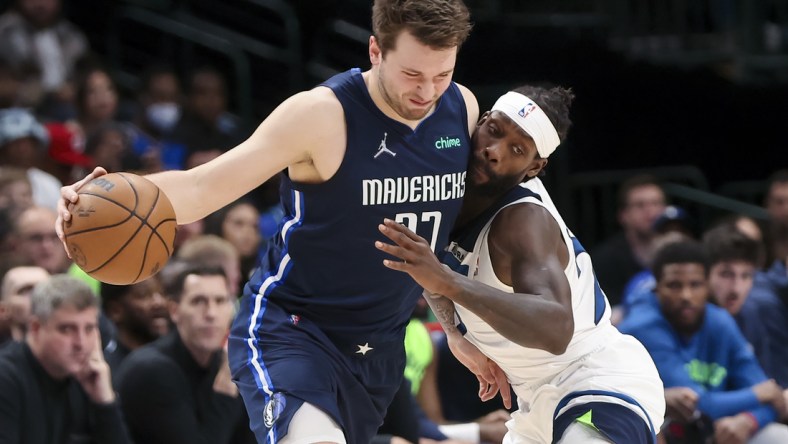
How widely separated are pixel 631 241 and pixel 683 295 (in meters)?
2.37

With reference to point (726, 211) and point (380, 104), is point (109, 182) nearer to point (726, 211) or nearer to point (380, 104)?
point (380, 104)

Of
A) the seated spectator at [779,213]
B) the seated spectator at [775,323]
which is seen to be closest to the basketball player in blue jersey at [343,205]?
the seated spectator at [775,323]

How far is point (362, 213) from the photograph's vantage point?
4.58 meters

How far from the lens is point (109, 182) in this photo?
4.21 metres

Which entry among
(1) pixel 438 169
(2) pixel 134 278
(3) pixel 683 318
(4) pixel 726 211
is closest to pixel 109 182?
(2) pixel 134 278

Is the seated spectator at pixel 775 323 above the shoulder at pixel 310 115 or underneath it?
underneath

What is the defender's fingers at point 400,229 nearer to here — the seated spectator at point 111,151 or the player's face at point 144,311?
the player's face at point 144,311

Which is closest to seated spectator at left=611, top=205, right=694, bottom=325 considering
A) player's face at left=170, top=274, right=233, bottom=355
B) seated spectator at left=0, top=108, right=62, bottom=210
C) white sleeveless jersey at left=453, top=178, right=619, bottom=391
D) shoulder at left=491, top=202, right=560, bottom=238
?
player's face at left=170, top=274, right=233, bottom=355

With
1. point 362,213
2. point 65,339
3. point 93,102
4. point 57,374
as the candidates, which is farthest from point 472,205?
point 93,102

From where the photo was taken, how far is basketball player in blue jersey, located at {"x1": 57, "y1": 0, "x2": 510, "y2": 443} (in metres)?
4.39

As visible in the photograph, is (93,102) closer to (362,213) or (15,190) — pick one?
(15,190)

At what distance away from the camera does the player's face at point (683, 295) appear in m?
7.51

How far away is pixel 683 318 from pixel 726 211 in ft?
14.7

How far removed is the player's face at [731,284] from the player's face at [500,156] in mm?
4163
